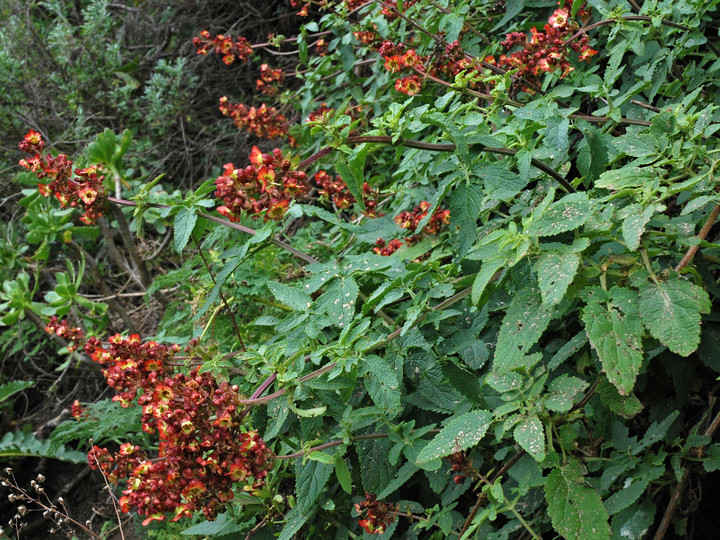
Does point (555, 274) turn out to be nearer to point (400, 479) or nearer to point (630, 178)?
point (630, 178)

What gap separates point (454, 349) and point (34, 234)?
2.51m

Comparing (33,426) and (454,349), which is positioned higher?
(454,349)

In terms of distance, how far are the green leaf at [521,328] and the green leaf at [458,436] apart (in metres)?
0.12

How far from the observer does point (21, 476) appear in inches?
134

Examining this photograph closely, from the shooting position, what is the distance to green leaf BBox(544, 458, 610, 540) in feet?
4.11

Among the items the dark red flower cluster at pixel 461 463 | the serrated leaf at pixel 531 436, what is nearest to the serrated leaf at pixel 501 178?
the serrated leaf at pixel 531 436

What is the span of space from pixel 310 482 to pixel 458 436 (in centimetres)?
46

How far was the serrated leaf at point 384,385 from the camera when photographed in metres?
1.41

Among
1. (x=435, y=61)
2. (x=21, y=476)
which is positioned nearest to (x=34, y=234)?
(x=21, y=476)

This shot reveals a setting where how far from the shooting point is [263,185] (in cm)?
154

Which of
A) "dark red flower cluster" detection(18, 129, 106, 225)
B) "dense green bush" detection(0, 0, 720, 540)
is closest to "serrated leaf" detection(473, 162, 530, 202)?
"dense green bush" detection(0, 0, 720, 540)

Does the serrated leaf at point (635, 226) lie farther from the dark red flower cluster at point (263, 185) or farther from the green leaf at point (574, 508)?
the dark red flower cluster at point (263, 185)

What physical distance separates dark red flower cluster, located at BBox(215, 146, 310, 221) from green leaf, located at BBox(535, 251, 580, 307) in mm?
627

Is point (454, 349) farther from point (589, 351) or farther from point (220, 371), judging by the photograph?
point (220, 371)
